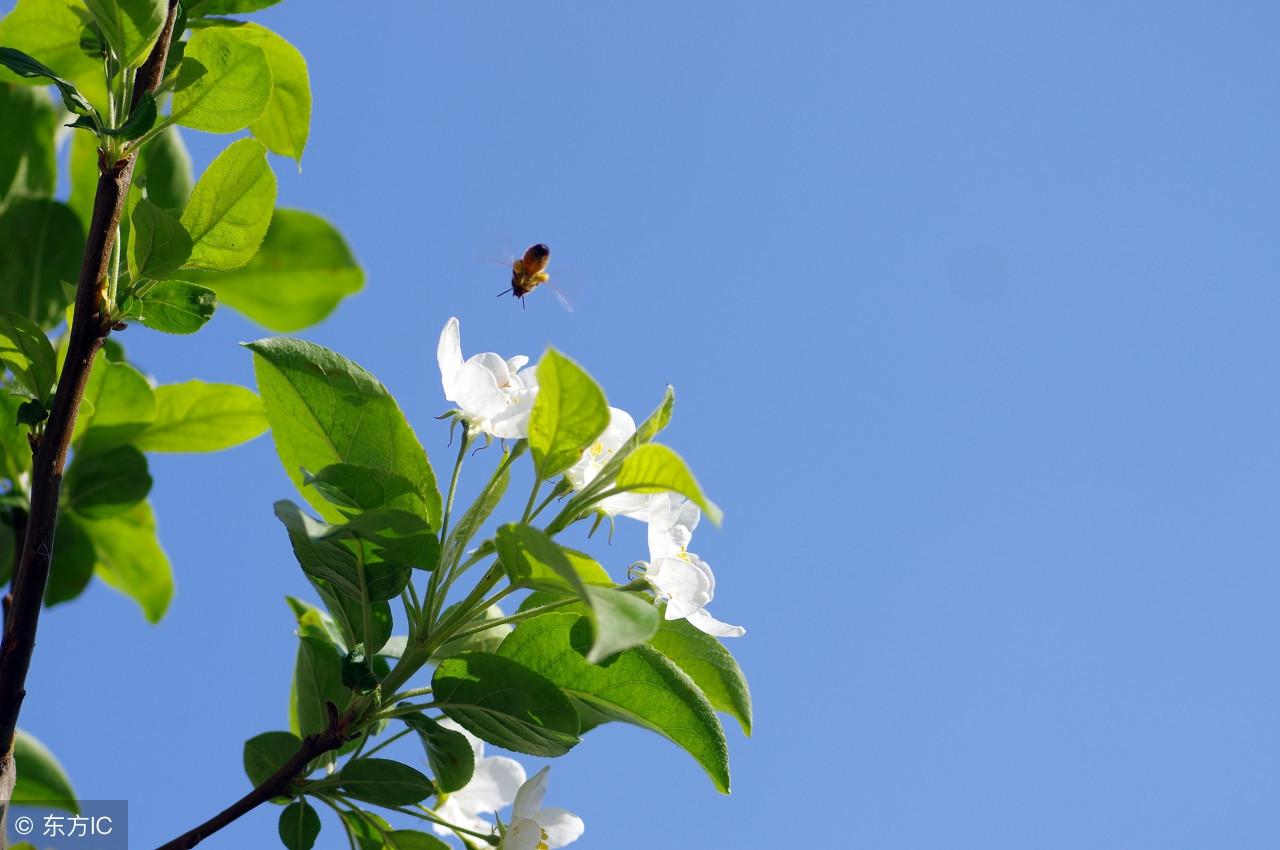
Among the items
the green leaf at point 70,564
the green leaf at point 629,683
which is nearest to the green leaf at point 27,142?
the green leaf at point 70,564

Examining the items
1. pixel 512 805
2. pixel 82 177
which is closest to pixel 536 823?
pixel 512 805

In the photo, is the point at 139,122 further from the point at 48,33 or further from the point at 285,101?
the point at 48,33

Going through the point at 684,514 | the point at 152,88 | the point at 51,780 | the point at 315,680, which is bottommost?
the point at 51,780

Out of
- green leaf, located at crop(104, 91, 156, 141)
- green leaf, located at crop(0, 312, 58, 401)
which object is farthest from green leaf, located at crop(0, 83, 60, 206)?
green leaf, located at crop(104, 91, 156, 141)

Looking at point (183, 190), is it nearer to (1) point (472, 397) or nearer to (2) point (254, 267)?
(2) point (254, 267)

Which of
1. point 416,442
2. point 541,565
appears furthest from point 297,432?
point 541,565

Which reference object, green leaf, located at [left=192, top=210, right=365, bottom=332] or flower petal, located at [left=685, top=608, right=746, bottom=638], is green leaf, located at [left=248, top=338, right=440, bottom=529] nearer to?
flower petal, located at [left=685, top=608, right=746, bottom=638]
